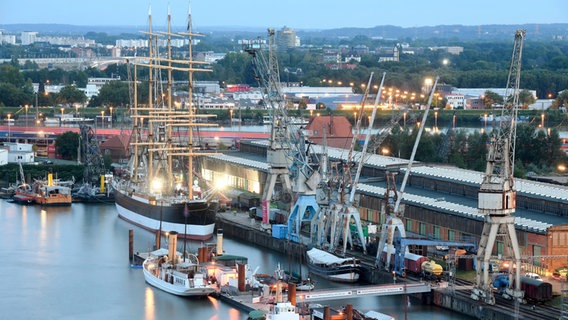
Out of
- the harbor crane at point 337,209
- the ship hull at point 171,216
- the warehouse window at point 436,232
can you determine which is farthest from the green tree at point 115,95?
the warehouse window at point 436,232

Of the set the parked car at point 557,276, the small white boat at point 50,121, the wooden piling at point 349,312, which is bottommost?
the small white boat at point 50,121

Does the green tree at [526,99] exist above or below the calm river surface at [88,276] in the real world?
above

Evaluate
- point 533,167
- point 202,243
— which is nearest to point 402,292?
point 202,243

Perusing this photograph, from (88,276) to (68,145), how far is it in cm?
2170

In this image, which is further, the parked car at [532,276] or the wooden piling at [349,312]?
the parked car at [532,276]

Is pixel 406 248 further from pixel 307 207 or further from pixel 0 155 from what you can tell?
pixel 0 155

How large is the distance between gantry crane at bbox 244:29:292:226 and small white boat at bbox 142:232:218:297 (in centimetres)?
560

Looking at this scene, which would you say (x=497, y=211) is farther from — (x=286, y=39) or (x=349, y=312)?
(x=286, y=39)

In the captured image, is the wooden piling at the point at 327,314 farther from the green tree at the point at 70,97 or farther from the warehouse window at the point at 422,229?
the green tree at the point at 70,97

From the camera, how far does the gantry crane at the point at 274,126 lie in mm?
31094

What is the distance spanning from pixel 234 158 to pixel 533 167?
839 centimetres

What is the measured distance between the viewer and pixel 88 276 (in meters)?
26.6

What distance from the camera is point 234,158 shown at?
39.6 meters

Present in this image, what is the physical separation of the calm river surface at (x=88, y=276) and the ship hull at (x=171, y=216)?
0.34 m
